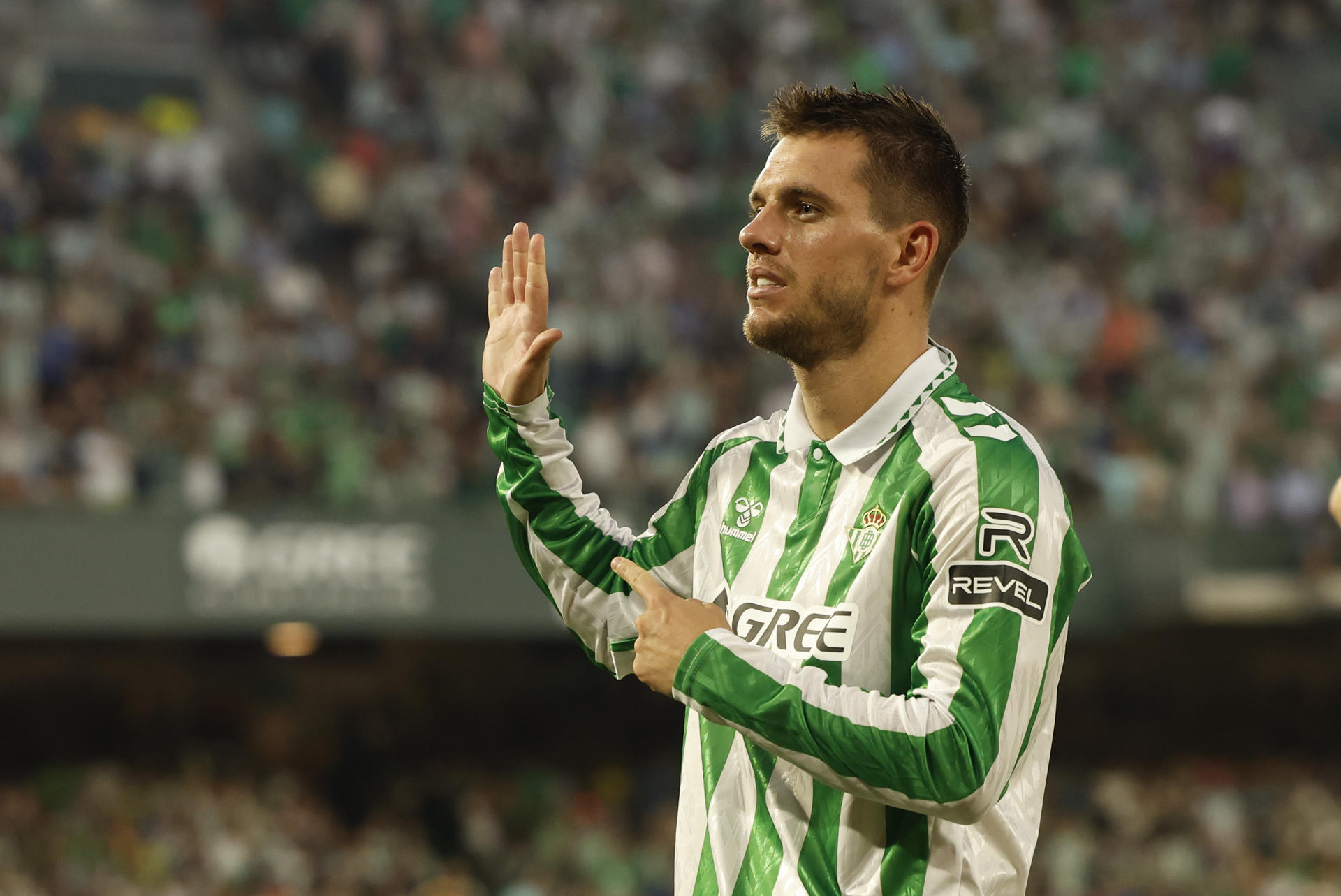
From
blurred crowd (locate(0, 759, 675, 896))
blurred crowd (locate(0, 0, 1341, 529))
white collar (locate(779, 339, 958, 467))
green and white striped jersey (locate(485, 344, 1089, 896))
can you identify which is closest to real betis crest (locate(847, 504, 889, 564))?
green and white striped jersey (locate(485, 344, 1089, 896))

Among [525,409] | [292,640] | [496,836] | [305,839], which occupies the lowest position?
[496,836]

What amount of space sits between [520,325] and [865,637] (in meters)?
0.97

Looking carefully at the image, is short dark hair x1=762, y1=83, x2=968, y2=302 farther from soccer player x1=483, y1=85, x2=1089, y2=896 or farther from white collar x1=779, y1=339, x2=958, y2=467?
white collar x1=779, y1=339, x2=958, y2=467

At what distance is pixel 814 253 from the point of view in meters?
3.00

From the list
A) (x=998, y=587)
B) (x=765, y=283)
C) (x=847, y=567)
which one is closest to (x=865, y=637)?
(x=847, y=567)

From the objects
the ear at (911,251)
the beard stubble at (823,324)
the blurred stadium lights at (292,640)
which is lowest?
the blurred stadium lights at (292,640)

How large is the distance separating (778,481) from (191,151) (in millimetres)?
12423

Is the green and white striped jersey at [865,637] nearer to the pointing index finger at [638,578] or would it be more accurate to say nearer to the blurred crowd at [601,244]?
the pointing index finger at [638,578]

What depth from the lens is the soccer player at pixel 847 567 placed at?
265 centimetres

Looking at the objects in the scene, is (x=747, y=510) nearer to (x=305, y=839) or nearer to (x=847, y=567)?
(x=847, y=567)

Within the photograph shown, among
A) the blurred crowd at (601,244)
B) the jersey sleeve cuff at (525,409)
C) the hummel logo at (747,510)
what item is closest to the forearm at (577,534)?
the jersey sleeve cuff at (525,409)

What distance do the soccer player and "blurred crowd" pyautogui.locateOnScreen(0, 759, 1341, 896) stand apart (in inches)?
356

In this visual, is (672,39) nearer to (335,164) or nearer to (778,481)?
(335,164)

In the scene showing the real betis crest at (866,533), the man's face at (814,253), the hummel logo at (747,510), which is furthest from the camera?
the hummel logo at (747,510)
